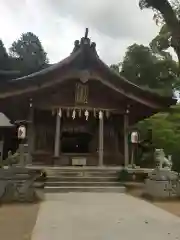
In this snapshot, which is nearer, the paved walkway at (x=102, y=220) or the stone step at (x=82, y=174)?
the paved walkway at (x=102, y=220)

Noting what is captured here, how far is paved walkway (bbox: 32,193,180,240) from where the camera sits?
236 inches

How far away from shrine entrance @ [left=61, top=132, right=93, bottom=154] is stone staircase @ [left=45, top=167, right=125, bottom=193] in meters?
3.93

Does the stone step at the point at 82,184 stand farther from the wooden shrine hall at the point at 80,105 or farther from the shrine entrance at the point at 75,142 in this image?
the shrine entrance at the point at 75,142

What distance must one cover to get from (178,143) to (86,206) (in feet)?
26.9

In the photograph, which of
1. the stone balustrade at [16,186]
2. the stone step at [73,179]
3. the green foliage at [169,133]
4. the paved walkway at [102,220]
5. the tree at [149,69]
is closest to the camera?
the paved walkway at [102,220]

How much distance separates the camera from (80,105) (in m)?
17.0

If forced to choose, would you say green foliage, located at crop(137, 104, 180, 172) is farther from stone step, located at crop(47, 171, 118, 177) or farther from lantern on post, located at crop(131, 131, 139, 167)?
stone step, located at crop(47, 171, 118, 177)

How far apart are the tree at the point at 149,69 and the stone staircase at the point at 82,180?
13395 millimetres

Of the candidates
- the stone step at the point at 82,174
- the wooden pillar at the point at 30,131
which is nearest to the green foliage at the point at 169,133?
the stone step at the point at 82,174

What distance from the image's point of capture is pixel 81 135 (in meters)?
18.8

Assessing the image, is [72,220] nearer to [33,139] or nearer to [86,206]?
[86,206]

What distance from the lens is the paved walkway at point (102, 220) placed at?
5.99 meters

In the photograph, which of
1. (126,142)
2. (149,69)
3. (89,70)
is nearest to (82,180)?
(126,142)

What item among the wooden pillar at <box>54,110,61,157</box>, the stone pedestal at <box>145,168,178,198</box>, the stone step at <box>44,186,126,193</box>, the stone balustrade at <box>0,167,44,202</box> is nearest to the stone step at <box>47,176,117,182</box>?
the stone step at <box>44,186,126,193</box>
